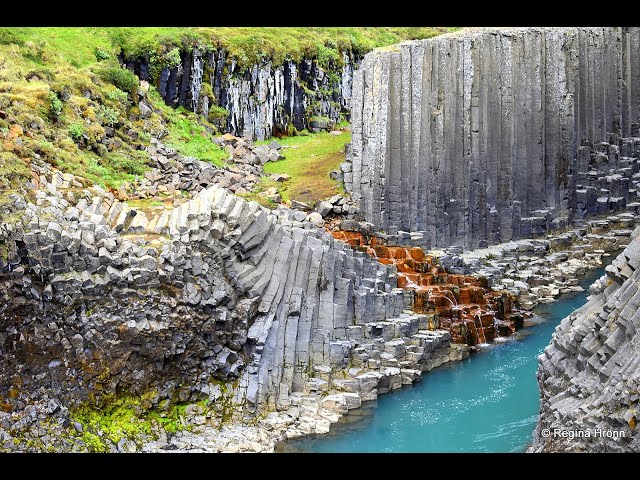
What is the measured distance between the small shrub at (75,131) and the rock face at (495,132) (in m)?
9.20

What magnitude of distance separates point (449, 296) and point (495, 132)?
27.5 feet

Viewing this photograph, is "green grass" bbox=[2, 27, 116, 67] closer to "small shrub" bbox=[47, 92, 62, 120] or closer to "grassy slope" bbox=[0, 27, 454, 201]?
"grassy slope" bbox=[0, 27, 454, 201]

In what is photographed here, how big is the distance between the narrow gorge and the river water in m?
0.52

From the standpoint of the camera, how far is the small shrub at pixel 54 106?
3812 cm

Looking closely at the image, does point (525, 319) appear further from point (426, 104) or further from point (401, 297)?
point (426, 104)

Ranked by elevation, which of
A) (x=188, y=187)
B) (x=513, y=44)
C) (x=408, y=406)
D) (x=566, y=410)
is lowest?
(x=408, y=406)

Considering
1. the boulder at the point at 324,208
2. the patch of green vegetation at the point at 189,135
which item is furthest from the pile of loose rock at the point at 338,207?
the patch of green vegetation at the point at 189,135

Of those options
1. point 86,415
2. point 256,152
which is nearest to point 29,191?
point 86,415

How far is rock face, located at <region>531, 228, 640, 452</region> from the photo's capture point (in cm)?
2333

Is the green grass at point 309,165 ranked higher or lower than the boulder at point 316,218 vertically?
higher

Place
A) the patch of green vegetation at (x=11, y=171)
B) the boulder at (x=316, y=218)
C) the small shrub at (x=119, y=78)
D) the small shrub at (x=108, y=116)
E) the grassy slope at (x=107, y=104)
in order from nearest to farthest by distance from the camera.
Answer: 1. the patch of green vegetation at (x=11, y=171)
2. the grassy slope at (x=107, y=104)
3. the boulder at (x=316, y=218)
4. the small shrub at (x=108, y=116)
5. the small shrub at (x=119, y=78)

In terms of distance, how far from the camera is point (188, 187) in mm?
39750

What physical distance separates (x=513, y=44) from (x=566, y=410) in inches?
896

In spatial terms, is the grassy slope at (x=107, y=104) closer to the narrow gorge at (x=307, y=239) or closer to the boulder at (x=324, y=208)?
the narrow gorge at (x=307, y=239)
